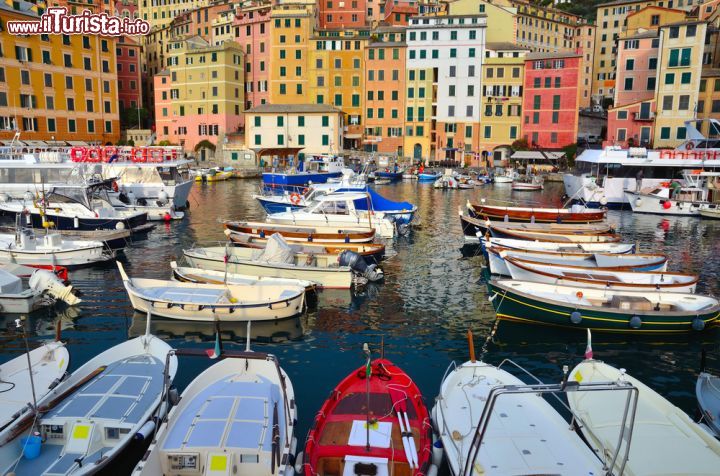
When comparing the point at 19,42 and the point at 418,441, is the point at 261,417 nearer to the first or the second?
the point at 418,441

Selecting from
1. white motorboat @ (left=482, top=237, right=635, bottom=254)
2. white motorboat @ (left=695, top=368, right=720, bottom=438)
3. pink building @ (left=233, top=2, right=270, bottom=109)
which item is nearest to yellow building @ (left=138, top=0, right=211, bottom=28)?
pink building @ (left=233, top=2, right=270, bottom=109)

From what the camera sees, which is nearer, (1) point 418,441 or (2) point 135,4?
(1) point 418,441

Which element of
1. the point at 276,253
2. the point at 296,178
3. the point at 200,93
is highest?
the point at 200,93

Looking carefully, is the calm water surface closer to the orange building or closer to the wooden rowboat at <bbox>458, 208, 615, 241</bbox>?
the wooden rowboat at <bbox>458, 208, 615, 241</bbox>

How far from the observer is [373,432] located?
30.6 feet

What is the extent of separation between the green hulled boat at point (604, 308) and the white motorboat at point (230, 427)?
8.24 metres

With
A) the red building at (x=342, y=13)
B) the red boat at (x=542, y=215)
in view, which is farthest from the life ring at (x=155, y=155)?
the red building at (x=342, y=13)

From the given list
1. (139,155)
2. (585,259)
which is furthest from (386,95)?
(585,259)

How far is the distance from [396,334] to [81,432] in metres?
9.01

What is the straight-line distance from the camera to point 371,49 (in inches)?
3095

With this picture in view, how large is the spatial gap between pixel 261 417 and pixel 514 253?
14.8 metres

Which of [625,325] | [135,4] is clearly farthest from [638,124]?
[135,4]

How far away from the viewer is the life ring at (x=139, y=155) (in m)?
40.6

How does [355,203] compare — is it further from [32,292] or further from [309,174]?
[309,174]
